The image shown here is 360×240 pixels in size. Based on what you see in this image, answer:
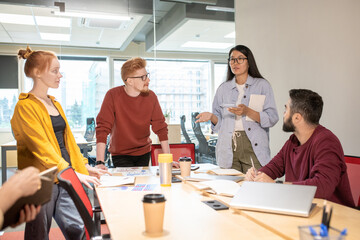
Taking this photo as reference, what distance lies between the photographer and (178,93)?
227 inches

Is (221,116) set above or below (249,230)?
above

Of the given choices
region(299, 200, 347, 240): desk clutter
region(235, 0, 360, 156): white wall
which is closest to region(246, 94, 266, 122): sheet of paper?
region(235, 0, 360, 156): white wall

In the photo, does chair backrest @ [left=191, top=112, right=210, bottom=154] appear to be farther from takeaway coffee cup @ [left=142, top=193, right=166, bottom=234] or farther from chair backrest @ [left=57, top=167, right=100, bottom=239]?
takeaway coffee cup @ [left=142, top=193, right=166, bottom=234]

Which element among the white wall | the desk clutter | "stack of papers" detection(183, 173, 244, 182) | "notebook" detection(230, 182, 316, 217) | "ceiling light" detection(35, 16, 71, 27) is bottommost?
"stack of papers" detection(183, 173, 244, 182)

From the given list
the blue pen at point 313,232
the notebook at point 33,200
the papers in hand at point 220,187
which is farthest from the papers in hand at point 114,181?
the blue pen at point 313,232

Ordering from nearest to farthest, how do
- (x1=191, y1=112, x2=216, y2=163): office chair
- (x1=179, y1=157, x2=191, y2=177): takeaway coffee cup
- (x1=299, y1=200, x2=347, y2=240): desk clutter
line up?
1. (x1=299, y1=200, x2=347, y2=240): desk clutter
2. (x1=179, y1=157, x2=191, y2=177): takeaway coffee cup
3. (x1=191, y1=112, x2=216, y2=163): office chair

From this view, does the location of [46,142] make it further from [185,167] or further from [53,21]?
[53,21]

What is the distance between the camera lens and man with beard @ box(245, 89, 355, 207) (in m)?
1.62

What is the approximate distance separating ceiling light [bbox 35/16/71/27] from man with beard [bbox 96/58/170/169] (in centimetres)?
250

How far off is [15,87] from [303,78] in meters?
3.61

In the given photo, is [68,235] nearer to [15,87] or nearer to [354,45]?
[354,45]

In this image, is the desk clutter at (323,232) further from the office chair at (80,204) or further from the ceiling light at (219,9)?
the ceiling light at (219,9)

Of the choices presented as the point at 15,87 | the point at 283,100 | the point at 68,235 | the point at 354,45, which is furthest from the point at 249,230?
the point at 15,87

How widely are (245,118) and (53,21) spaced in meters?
3.34
